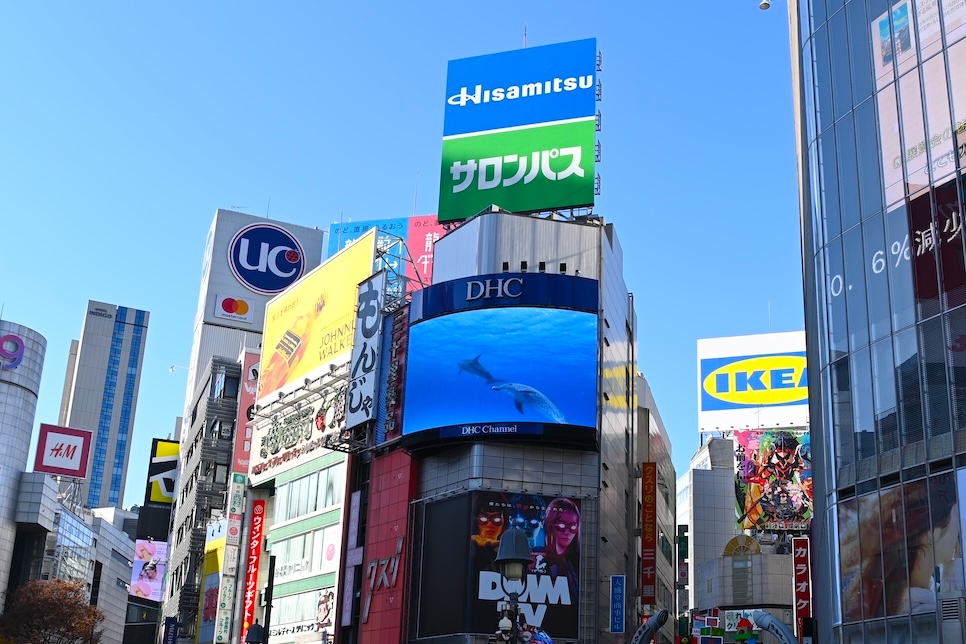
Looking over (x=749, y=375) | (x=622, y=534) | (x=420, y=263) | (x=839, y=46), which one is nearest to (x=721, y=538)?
(x=749, y=375)

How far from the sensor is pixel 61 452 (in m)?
160

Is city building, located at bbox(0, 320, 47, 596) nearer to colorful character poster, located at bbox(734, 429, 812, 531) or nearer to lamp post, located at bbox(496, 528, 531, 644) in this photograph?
colorful character poster, located at bbox(734, 429, 812, 531)

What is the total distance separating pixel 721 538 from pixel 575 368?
71798 millimetres

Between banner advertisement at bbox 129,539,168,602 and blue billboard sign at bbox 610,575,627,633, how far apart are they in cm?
8480

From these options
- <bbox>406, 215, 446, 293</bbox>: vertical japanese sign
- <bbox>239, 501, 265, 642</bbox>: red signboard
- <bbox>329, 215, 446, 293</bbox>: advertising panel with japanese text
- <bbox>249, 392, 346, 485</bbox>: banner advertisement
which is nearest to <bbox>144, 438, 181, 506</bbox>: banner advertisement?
<bbox>329, 215, 446, 293</bbox>: advertising panel with japanese text

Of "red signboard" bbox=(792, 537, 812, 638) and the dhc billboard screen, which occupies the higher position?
the dhc billboard screen

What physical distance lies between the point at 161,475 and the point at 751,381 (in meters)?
62.1

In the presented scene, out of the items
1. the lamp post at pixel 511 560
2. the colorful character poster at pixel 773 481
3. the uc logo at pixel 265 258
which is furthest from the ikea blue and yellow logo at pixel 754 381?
the lamp post at pixel 511 560

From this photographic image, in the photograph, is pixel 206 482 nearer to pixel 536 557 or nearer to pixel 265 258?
pixel 536 557

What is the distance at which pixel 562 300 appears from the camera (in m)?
58.4

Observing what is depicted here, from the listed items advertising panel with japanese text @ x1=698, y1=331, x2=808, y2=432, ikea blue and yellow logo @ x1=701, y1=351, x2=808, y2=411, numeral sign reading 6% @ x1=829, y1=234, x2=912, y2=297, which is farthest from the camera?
ikea blue and yellow logo @ x1=701, y1=351, x2=808, y2=411

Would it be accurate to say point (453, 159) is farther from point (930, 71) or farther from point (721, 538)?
point (721, 538)

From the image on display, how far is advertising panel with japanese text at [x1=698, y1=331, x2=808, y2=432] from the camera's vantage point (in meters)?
121

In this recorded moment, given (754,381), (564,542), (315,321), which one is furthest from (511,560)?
(754,381)
